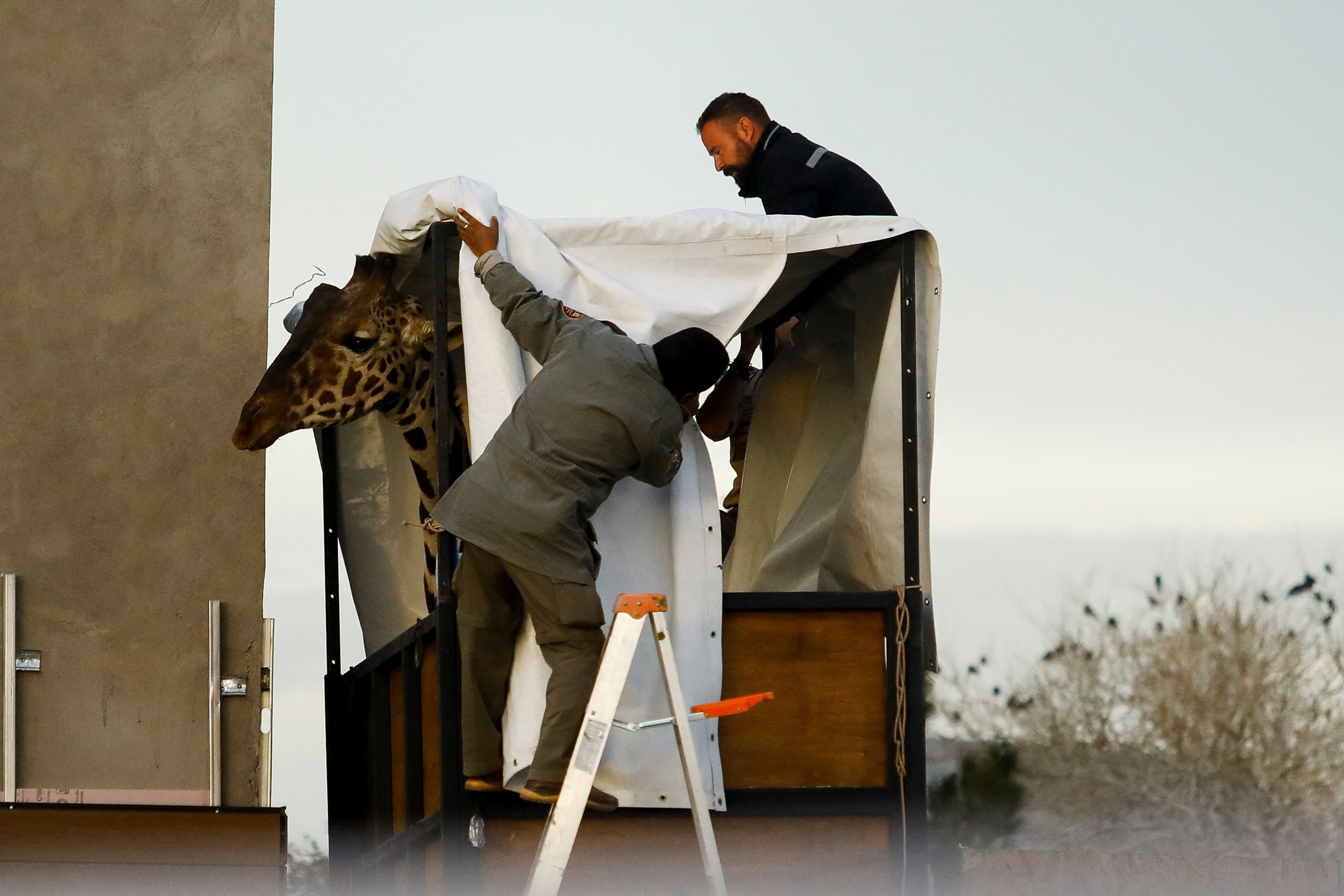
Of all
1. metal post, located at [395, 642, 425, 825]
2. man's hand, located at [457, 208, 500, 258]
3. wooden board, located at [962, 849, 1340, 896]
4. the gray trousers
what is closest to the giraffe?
metal post, located at [395, 642, 425, 825]

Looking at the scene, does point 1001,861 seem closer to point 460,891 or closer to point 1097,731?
point 460,891

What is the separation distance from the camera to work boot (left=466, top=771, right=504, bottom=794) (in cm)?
502

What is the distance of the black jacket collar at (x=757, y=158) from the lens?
6156 mm

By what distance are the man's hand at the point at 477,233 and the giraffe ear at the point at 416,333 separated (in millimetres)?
999

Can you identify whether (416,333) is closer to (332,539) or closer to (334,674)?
(332,539)

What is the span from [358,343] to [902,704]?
2505 mm

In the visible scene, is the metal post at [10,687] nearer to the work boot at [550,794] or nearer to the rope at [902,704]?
the work boot at [550,794]

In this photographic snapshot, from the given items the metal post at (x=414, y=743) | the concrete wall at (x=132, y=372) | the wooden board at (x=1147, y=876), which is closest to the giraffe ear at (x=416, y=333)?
the metal post at (x=414, y=743)

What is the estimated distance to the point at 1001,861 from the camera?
1041 cm

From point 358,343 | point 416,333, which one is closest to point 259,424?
point 358,343

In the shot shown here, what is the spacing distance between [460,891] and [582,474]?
1414 mm

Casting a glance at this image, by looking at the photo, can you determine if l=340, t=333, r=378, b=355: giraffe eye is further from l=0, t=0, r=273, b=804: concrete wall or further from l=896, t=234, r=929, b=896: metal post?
l=0, t=0, r=273, b=804: concrete wall

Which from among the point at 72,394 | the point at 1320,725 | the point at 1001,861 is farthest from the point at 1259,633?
the point at 72,394

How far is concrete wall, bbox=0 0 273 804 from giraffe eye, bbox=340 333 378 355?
274 centimetres
